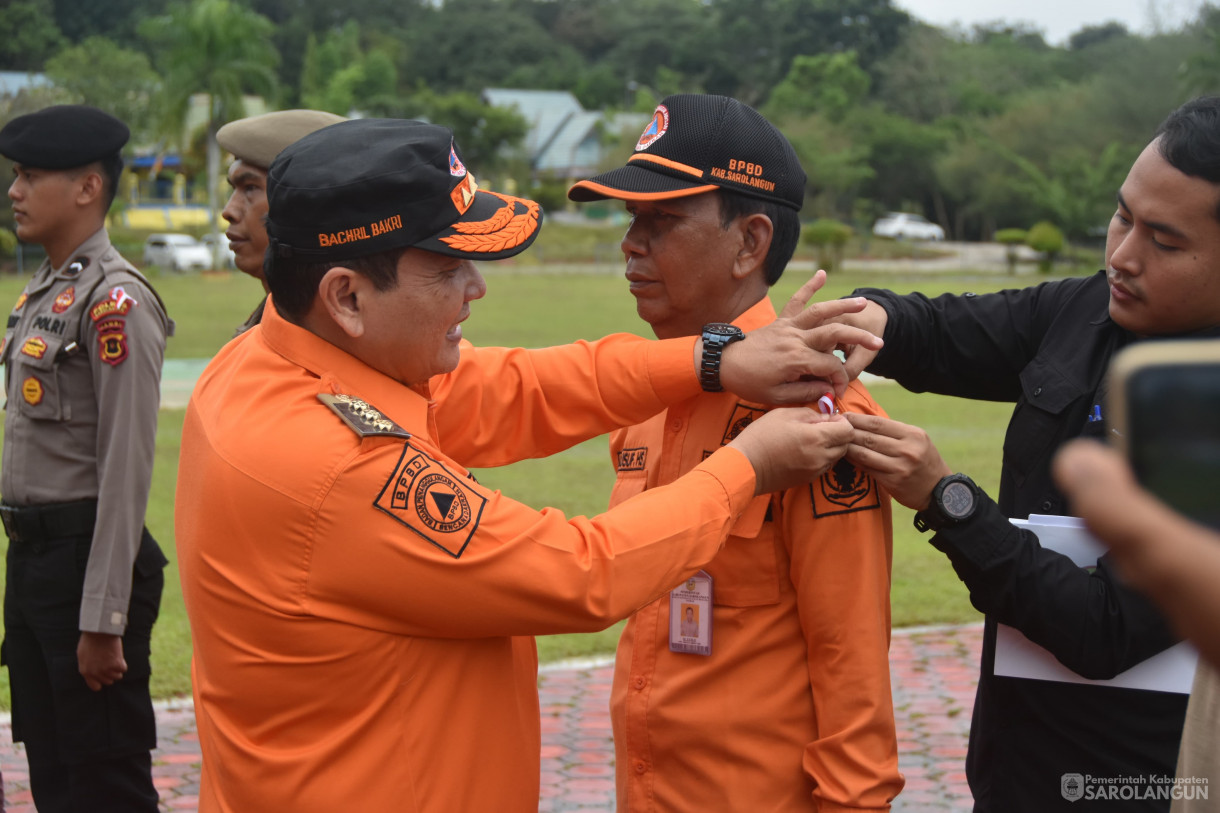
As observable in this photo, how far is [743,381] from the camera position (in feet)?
7.99

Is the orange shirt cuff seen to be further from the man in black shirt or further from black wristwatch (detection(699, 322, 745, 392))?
black wristwatch (detection(699, 322, 745, 392))

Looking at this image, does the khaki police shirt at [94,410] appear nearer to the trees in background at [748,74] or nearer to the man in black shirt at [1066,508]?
the man in black shirt at [1066,508]

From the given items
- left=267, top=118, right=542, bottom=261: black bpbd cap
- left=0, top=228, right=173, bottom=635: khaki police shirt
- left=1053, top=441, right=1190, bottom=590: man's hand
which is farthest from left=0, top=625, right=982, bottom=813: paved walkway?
left=1053, top=441, right=1190, bottom=590: man's hand

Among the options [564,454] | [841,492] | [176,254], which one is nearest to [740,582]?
[841,492]

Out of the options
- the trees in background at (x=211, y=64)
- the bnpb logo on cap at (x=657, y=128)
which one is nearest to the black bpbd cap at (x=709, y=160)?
the bnpb logo on cap at (x=657, y=128)

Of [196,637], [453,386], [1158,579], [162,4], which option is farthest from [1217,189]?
[162,4]

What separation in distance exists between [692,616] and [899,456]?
56 centimetres

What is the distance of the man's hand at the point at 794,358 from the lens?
2.37 meters

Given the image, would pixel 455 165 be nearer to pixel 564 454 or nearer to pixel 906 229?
pixel 564 454

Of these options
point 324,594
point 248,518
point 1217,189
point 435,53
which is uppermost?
point 435,53

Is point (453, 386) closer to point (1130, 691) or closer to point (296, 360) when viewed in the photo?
point (296, 360)

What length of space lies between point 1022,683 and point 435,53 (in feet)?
312

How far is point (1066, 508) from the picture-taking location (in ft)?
7.75

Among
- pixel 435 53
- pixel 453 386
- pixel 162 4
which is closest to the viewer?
pixel 453 386
